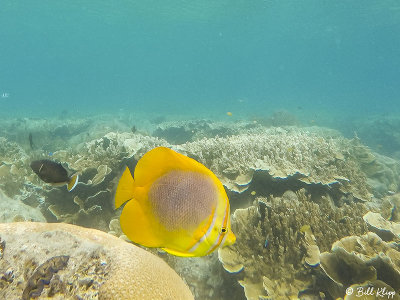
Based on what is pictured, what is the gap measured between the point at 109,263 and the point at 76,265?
0.22m

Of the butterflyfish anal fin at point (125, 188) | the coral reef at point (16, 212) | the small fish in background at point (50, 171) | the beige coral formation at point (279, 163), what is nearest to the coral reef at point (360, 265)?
the beige coral formation at point (279, 163)

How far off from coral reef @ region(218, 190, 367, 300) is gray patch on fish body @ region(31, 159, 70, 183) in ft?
7.23

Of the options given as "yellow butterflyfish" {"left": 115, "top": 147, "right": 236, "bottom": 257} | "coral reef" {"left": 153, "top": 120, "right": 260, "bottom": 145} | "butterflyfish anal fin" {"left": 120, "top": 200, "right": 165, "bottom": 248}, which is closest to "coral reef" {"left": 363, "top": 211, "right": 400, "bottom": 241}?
"yellow butterflyfish" {"left": 115, "top": 147, "right": 236, "bottom": 257}

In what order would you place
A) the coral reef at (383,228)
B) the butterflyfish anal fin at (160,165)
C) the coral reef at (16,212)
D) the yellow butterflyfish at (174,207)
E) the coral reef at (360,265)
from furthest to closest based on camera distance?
the coral reef at (16,212)
the coral reef at (383,228)
the coral reef at (360,265)
the butterflyfish anal fin at (160,165)
the yellow butterflyfish at (174,207)

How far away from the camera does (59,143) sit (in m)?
14.5

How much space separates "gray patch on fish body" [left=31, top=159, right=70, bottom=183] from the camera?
2.59 metres

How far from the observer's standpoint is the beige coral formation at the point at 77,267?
151 centimetres

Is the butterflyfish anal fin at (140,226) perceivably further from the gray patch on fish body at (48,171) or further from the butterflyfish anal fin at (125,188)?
the gray patch on fish body at (48,171)

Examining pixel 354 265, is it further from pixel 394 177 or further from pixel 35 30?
pixel 35 30

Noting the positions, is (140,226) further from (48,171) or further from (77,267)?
(48,171)

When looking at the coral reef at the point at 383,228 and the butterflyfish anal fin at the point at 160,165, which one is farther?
the coral reef at the point at 383,228

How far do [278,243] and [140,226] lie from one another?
259 cm

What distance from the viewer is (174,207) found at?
3.26ft

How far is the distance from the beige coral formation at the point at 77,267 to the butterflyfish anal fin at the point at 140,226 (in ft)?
2.50
